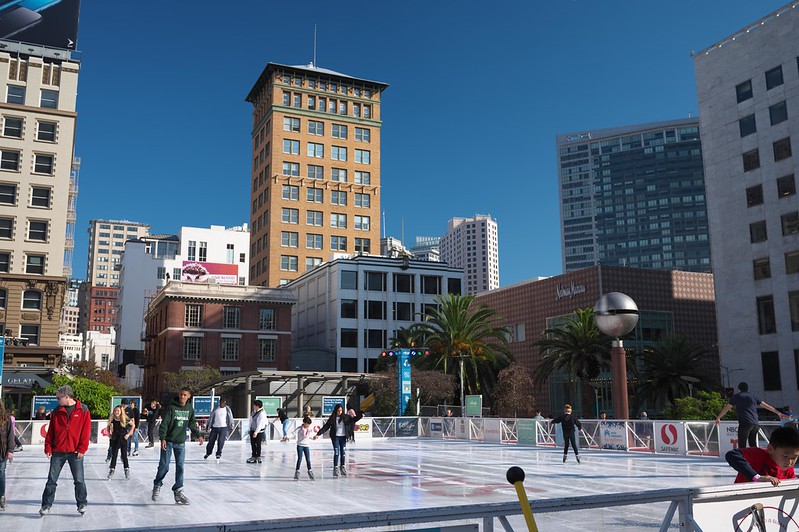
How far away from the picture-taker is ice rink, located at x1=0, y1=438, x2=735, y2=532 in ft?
38.4

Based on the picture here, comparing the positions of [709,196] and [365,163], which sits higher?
[365,163]

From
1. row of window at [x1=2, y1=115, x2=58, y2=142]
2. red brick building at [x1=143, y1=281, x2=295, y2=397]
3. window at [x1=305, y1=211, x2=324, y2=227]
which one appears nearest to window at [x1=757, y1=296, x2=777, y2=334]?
red brick building at [x1=143, y1=281, x2=295, y2=397]

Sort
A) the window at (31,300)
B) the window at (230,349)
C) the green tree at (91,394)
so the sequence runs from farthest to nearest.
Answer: the window at (230,349), the window at (31,300), the green tree at (91,394)

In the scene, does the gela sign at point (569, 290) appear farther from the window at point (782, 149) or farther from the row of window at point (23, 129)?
the row of window at point (23, 129)

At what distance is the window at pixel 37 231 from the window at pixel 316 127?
141 feet

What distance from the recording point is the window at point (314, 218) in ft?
304

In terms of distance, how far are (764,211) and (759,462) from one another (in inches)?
2097

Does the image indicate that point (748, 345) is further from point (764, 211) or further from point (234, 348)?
point (234, 348)

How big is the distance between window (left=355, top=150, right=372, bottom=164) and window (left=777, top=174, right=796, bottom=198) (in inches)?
2181

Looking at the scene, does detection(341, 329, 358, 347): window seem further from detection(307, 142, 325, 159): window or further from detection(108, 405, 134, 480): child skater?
detection(108, 405, 134, 480): child skater

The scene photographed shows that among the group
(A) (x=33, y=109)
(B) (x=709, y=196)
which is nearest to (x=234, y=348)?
(A) (x=33, y=109)

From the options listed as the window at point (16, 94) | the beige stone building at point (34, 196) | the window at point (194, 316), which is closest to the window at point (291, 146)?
the window at point (194, 316)

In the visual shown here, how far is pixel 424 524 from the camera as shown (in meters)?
4.97

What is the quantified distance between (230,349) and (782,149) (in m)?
49.8
